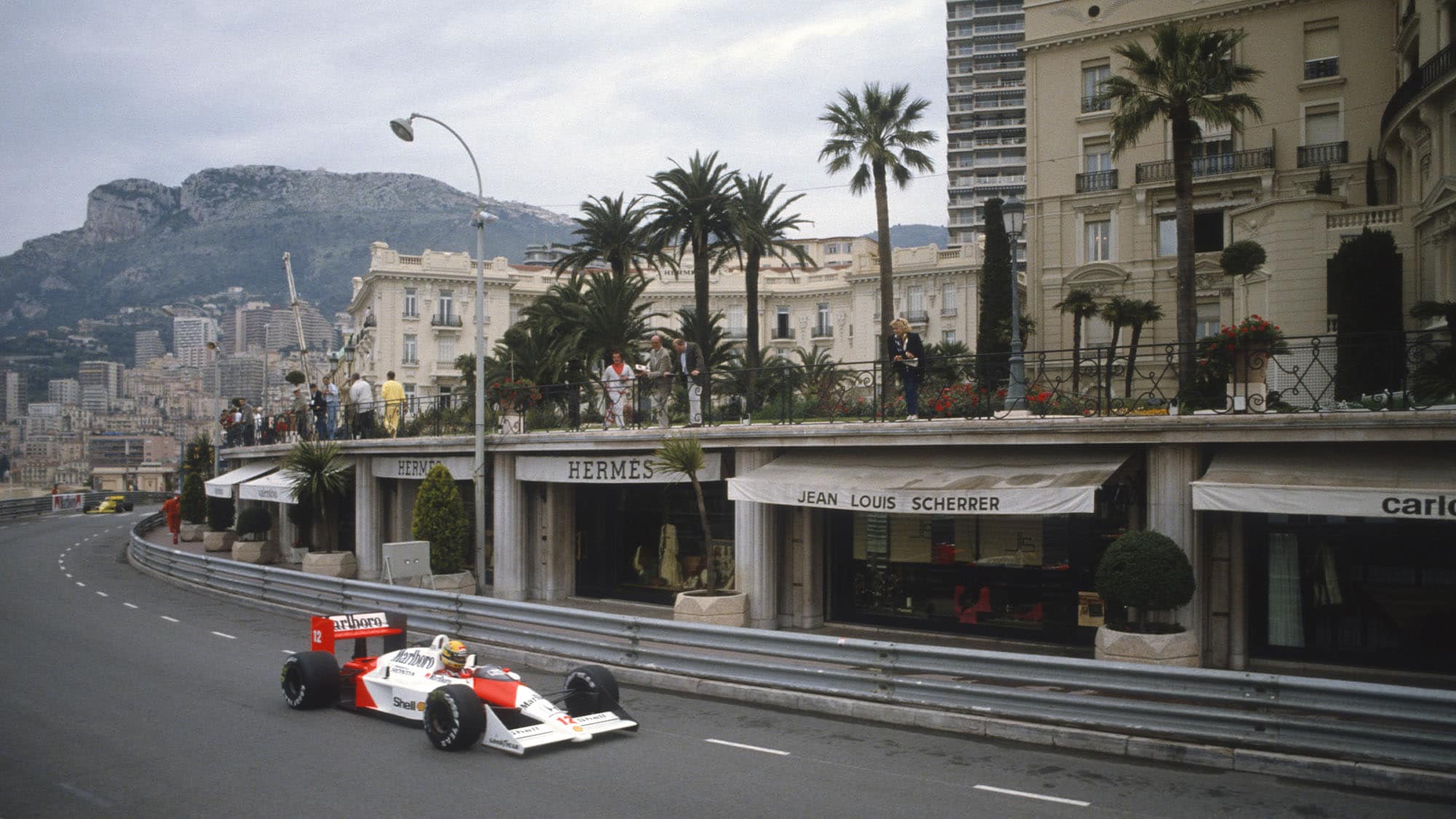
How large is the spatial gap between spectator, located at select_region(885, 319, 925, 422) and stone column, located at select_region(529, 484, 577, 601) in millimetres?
9970

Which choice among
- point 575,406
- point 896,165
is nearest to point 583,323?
point 575,406

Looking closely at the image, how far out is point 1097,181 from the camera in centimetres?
4478

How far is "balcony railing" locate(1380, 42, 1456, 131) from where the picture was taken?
90.1 feet

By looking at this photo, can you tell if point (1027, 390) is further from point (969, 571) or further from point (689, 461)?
point (689, 461)

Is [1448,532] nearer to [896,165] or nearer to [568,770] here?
[568,770]

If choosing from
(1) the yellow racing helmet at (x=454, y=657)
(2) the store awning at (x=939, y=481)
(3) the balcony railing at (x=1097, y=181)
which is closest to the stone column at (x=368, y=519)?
(2) the store awning at (x=939, y=481)

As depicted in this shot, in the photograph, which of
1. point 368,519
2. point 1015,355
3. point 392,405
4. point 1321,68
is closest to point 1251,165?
point 1321,68

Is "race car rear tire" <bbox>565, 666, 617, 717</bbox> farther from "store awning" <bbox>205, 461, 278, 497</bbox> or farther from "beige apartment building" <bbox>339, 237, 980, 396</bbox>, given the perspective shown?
"beige apartment building" <bbox>339, 237, 980, 396</bbox>

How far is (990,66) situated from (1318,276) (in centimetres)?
8065

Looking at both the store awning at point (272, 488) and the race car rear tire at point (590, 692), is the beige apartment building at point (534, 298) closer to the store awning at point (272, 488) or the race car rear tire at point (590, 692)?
the store awning at point (272, 488)

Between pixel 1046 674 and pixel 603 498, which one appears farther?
pixel 603 498

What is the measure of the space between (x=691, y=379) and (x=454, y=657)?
32.5 feet

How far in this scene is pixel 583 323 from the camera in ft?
102

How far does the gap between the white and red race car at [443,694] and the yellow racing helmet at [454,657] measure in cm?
7
